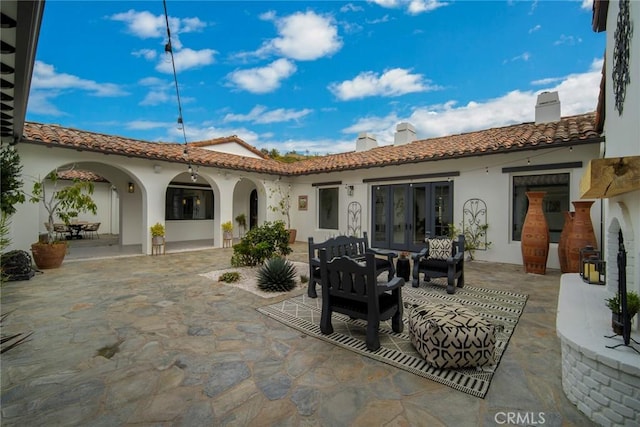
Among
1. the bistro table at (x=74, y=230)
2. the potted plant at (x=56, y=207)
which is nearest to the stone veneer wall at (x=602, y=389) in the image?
the potted plant at (x=56, y=207)

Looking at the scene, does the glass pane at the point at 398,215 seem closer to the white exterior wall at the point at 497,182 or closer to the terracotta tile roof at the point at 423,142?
the white exterior wall at the point at 497,182

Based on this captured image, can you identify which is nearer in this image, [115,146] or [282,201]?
[115,146]

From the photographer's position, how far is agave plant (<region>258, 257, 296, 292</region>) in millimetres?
5168

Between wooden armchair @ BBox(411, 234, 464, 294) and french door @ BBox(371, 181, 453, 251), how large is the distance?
9.73 ft

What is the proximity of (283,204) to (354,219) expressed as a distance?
361 centimetres

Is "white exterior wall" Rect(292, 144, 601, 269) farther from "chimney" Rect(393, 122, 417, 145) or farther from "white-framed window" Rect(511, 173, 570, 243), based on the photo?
"chimney" Rect(393, 122, 417, 145)

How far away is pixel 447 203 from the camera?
8711 mm

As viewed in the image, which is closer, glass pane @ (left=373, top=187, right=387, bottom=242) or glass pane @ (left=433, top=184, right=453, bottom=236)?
glass pane @ (left=433, top=184, right=453, bottom=236)

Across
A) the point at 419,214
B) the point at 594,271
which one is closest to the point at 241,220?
the point at 419,214

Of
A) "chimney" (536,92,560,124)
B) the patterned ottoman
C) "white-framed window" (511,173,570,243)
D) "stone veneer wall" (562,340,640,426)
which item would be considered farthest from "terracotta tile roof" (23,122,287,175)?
"stone veneer wall" (562,340,640,426)

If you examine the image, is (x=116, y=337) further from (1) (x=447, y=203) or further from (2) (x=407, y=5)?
(2) (x=407, y=5)

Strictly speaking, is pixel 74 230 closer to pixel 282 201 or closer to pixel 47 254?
pixel 47 254

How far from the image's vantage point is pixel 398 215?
9.74m

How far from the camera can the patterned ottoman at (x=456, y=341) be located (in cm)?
254
